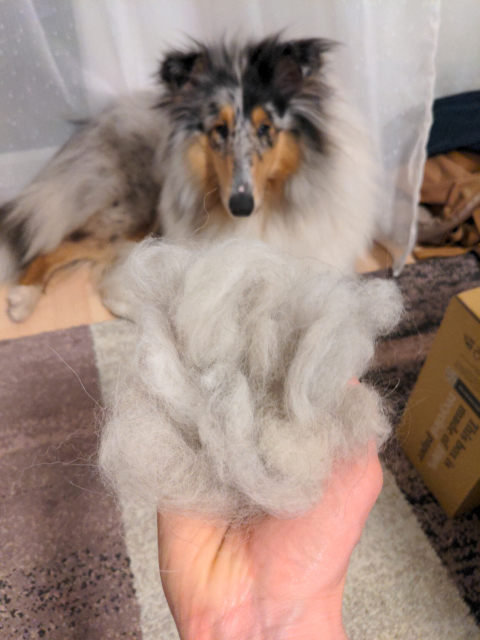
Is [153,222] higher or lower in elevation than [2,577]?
higher

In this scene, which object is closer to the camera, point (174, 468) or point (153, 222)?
point (174, 468)

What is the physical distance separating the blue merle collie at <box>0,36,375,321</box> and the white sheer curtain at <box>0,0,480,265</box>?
8cm

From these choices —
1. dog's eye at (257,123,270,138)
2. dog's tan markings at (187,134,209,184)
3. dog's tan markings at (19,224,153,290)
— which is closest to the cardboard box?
dog's eye at (257,123,270,138)

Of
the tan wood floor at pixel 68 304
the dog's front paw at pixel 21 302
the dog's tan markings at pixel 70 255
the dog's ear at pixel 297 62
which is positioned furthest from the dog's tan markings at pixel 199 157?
the dog's front paw at pixel 21 302

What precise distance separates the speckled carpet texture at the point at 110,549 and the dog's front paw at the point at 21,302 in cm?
29

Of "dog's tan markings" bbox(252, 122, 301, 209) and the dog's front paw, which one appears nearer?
"dog's tan markings" bbox(252, 122, 301, 209)

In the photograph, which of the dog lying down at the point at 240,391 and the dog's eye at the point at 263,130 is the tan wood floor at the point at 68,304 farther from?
the dog lying down at the point at 240,391

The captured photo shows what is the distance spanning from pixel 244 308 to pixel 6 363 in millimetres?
1079

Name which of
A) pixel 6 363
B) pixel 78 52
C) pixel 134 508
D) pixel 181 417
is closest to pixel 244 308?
pixel 181 417

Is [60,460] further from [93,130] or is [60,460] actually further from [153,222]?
[93,130]

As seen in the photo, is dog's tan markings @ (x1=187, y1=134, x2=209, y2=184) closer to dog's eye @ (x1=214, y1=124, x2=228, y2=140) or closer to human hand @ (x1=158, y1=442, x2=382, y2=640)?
dog's eye @ (x1=214, y1=124, x2=228, y2=140)

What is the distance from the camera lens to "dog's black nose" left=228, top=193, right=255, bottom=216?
114cm

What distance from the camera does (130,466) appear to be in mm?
512

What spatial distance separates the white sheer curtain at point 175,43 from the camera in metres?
1.17
